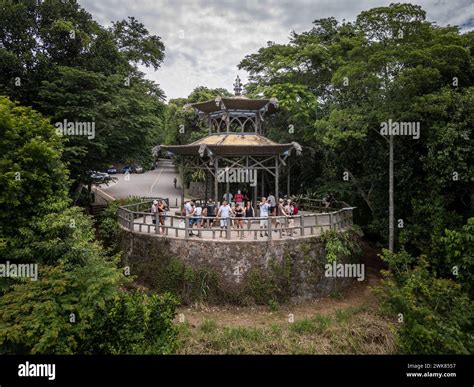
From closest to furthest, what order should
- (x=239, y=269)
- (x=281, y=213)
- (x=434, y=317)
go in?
(x=434, y=317) < (x=239, y=269) < (x=281, y=213)

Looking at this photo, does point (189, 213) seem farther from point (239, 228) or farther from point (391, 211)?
point (391, 211)

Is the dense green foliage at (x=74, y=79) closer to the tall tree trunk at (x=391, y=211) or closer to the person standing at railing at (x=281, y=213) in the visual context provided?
the person standing at railing at (x=281, y=213)

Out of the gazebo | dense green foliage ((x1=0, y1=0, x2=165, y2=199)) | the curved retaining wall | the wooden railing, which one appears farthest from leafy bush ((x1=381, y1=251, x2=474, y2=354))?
dense green foliage ((x1=0, y1=0, x2=165, y2=199))

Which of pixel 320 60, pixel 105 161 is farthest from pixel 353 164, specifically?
pixel 105 161

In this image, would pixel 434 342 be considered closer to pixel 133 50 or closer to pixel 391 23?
pixel 391 23
